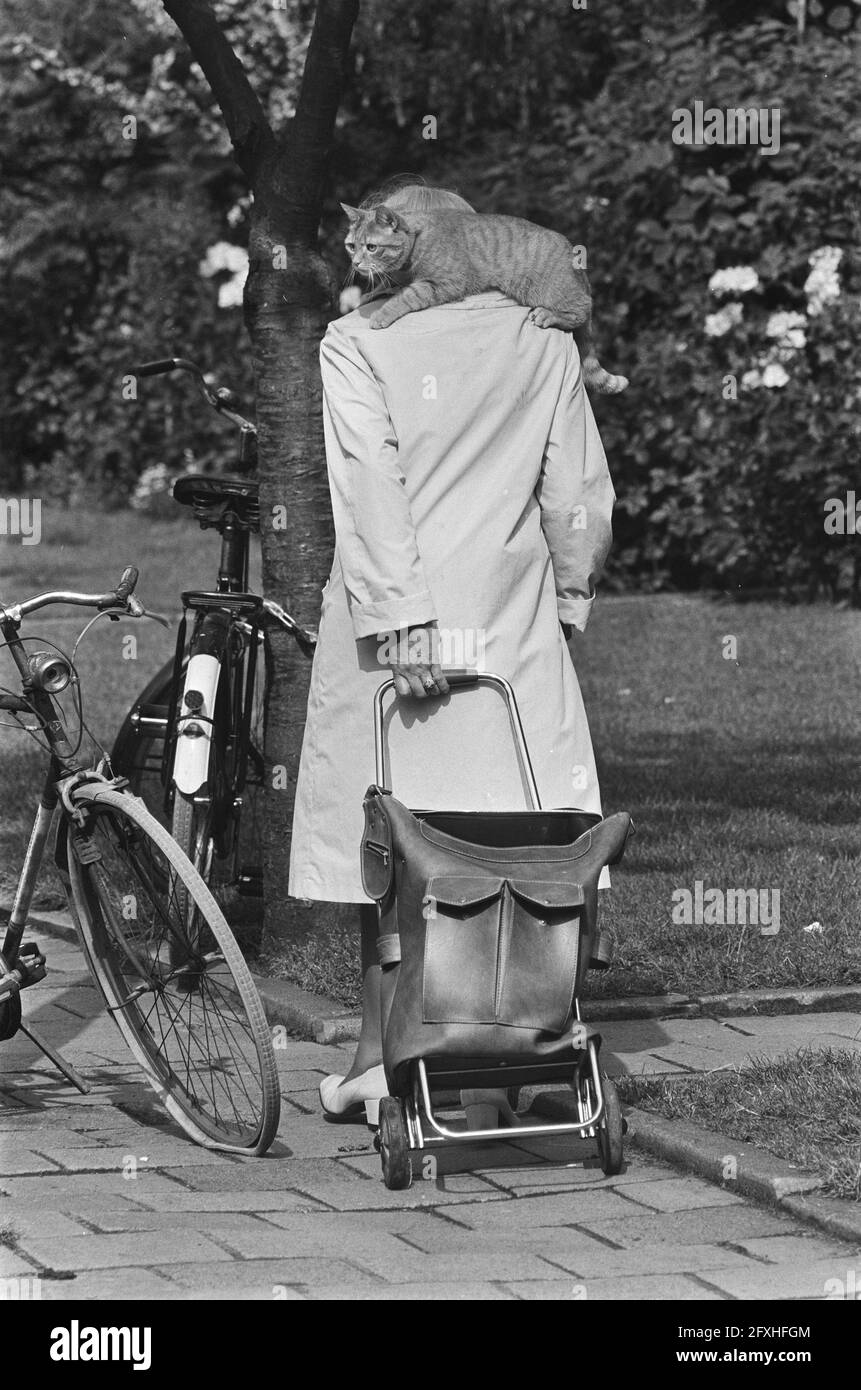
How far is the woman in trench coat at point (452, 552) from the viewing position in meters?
4.05

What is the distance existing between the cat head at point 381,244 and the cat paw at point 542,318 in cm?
32

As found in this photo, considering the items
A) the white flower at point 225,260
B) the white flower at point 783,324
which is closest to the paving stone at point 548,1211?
the white flower at point 783,324

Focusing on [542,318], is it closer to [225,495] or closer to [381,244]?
[381,244]

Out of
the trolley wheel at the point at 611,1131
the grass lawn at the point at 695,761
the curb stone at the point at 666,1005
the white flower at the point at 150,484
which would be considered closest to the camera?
the trolley wheel at the point at 611,1131

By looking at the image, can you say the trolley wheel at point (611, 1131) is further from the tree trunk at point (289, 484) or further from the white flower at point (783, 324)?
the white flower at point (783, 324)

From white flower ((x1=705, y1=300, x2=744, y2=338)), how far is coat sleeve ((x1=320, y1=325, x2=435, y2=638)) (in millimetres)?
8904

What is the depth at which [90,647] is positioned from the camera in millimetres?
11867

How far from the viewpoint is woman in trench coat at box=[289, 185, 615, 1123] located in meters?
4.05

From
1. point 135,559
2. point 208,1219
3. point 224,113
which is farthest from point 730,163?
point 208,1219

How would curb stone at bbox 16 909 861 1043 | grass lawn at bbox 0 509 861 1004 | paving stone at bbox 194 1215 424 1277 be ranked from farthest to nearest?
grass lawn at bbox 0 509 861 1004 → curb stone at bbox 16 909 861 1043 → paving stone at bbox 194 1215 424 1277

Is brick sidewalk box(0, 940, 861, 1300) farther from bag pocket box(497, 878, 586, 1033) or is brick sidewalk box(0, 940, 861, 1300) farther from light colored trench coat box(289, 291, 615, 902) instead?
A: light colored trench coat box(289, 291, 615, 902)

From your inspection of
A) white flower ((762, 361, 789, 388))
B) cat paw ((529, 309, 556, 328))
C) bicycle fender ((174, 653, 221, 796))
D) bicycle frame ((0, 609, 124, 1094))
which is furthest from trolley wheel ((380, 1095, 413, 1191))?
white flower ((762, 361, 789, 388))
